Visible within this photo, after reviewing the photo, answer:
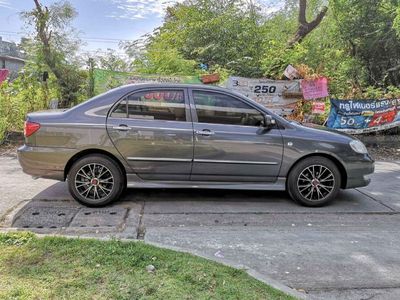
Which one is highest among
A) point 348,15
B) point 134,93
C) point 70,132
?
point 348,15

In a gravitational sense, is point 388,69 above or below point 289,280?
above

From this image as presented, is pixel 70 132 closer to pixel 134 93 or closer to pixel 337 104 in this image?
pixel 134 93

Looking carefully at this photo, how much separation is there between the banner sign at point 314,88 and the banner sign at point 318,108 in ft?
0.63

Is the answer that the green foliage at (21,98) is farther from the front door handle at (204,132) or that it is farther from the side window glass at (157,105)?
the front door handle at (204,132)

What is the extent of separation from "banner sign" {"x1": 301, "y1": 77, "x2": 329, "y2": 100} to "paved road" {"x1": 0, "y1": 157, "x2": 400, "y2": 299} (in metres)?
4.69

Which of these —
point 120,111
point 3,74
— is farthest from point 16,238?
point 3,74

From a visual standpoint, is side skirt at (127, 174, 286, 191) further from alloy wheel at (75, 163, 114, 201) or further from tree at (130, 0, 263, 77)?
tree at (130, 0, 263, 77)

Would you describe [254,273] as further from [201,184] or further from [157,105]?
[157,105]

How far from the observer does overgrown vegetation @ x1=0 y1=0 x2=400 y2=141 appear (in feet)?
37.0

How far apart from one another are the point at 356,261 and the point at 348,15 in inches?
517

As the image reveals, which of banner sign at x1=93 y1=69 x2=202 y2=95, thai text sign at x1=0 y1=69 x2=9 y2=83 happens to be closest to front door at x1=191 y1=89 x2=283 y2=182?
banner sign at x1=93 y1=69 x2=202 y2=95

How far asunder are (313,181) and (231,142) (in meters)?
1.33

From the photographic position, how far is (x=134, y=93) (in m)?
5.73

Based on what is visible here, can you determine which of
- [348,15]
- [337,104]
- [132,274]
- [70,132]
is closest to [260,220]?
[132,274]
